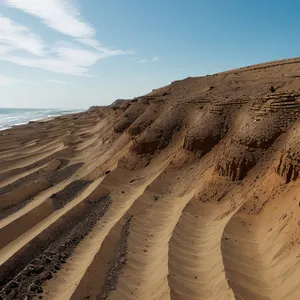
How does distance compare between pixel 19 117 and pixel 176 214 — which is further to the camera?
pixel 19 117

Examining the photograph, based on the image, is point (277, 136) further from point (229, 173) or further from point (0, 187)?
point (0, 187)

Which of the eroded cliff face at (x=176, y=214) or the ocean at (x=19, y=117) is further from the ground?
the eroded cliff face at (x=176, y=214)

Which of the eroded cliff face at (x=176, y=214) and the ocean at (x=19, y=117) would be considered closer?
the eroded cliff face at (x=176, y=214)

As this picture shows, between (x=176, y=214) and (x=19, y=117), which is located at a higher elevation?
(x=176, y=214)

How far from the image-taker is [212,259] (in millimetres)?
8688

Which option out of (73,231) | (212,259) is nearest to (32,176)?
(73,231)

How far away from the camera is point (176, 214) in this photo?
458 inches

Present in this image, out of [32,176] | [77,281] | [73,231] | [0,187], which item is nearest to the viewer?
[77,281]

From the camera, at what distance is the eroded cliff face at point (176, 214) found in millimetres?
8047

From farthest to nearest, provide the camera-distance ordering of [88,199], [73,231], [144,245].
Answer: [88,199] < [73,231] < [144,245]

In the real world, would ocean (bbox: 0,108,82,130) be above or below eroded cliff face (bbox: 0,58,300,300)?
below

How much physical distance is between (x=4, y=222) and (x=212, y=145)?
9.04 m

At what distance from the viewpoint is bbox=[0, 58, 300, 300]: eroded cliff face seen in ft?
26.4

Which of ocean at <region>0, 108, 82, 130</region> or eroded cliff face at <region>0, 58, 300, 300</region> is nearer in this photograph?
eroded cliff face at <region>0, 58, 300, 300</region>
